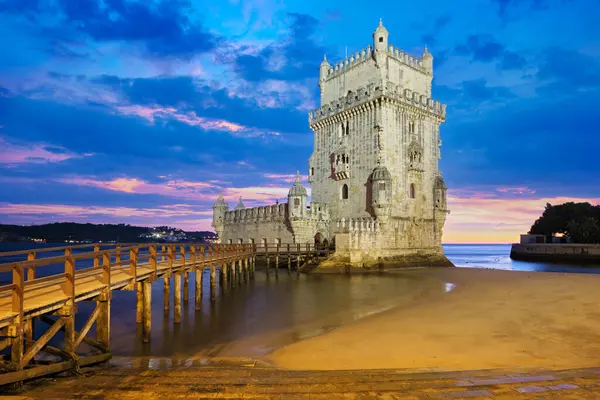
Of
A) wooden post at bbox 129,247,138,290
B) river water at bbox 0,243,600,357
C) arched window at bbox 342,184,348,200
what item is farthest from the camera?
arched window at bbox 342,184,348,200

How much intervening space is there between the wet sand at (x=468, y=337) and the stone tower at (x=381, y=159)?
14501mm

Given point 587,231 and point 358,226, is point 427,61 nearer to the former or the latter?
point 358,226

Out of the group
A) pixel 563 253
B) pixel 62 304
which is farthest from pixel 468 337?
pixel 563 253

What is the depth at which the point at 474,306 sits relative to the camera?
16.8m

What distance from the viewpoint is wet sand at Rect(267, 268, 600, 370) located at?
949 cm

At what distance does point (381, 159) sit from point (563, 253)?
46103 millimetres

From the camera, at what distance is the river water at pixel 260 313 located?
41.2 ft

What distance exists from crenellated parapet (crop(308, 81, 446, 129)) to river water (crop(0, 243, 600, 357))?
1561 cm

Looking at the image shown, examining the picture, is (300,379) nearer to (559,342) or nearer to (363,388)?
(363,388)

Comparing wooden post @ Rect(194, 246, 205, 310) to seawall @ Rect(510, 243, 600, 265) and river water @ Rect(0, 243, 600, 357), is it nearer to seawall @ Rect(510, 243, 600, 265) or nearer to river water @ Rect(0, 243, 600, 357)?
river water @ Rect(0, 243, 600, 357)

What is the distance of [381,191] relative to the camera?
32.7m

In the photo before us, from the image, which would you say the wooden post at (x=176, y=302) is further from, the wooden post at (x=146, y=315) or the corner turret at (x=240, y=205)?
the corner turret at (x=240, y=205)

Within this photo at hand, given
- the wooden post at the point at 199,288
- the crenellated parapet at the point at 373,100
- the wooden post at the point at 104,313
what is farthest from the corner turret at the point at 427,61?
the wooden post at the point at 104,313

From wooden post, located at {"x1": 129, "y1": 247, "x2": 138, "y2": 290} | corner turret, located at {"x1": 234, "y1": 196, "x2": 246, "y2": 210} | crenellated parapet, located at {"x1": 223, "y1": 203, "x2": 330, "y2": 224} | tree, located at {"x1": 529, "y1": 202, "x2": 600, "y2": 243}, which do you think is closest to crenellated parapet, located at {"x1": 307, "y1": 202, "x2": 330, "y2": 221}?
crenellated parapet, located at {"x1": 223, "y1": 203, "x2": 330, "y2": 224}
